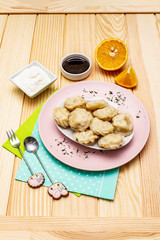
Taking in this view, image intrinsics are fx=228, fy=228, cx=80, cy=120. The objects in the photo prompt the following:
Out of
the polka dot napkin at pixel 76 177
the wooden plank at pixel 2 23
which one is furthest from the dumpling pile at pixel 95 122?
the wooden plank at pixel 2 23

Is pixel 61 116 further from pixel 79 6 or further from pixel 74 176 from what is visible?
pixel 79 6

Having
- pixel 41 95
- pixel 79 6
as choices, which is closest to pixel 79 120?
pixel 41 95

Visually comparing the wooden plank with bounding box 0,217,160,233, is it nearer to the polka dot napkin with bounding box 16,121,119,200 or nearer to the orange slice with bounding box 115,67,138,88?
the polka dot napkin with bounding box 16,121,119,200

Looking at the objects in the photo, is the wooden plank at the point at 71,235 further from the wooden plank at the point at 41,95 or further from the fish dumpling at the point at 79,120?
the fish dumpling at the point at 79,120

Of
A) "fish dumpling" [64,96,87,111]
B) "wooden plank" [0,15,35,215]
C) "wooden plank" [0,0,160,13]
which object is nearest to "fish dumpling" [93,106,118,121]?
"fish dumpling" [64,96,87,111]

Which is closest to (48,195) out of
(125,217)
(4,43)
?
(125,217)

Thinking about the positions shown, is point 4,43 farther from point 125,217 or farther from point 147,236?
point 147,236
